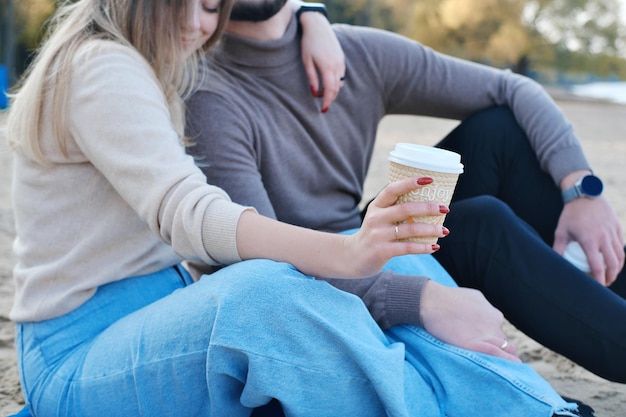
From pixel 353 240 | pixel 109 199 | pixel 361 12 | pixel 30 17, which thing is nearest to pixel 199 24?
pixel 109 199

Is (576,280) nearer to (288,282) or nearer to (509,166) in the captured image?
(509,166)

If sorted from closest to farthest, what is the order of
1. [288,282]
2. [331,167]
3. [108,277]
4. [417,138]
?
1. [288,282]
2. [108,277]
3. [331,167]
4. [417,138]

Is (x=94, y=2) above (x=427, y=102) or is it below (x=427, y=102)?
above

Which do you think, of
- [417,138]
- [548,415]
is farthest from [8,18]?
[548,415]

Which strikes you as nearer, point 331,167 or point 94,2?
point 94,2

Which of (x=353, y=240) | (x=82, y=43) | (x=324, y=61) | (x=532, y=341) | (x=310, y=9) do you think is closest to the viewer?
(x=353, y=240)

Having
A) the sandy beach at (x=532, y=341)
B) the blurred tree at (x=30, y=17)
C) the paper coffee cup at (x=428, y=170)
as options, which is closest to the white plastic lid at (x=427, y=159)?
the paper coffee cup at (x=428, y=170)

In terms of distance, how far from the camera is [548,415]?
1757 mm

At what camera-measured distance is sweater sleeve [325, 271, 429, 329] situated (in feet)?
6.24

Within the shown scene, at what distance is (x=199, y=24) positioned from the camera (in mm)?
1971

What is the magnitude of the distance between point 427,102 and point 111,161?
147 cm

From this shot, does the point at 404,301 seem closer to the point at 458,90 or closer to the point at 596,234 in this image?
the point at 596,234

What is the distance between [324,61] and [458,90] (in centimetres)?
61

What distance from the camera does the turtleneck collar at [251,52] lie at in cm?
239
